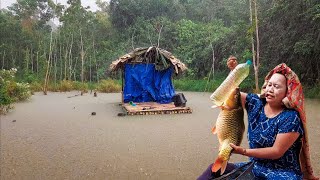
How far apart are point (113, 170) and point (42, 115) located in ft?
20.0

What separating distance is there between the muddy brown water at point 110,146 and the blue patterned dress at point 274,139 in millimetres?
2387

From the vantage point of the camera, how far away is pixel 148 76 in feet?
39.0

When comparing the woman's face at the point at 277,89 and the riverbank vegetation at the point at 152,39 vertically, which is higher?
the riverbank vegetation at the point at 152,39

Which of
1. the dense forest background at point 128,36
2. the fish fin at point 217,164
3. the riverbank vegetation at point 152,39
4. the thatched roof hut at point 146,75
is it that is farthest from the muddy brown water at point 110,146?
the dense forest background at point 128,36

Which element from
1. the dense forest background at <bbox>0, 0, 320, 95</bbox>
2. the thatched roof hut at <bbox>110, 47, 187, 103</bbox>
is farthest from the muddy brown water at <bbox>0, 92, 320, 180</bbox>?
the dense forest background at <bbox>0, 0, 320, 95</bbox>

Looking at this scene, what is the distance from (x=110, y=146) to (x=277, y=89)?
14.4ft

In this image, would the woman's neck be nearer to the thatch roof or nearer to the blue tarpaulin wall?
the thatch roof

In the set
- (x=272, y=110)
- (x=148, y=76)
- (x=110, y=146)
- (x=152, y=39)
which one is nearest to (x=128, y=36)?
(x=152, y=39)

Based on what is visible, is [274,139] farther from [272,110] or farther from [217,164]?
[217,164]

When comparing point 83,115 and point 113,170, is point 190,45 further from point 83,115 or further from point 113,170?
point 113,170

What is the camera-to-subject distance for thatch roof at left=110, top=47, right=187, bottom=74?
443 inches

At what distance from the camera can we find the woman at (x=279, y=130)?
169 centimetres

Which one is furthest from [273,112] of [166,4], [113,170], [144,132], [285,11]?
[166,4]

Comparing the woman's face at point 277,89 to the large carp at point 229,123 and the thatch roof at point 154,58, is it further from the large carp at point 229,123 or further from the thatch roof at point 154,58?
the thatch roof at point 154,58
